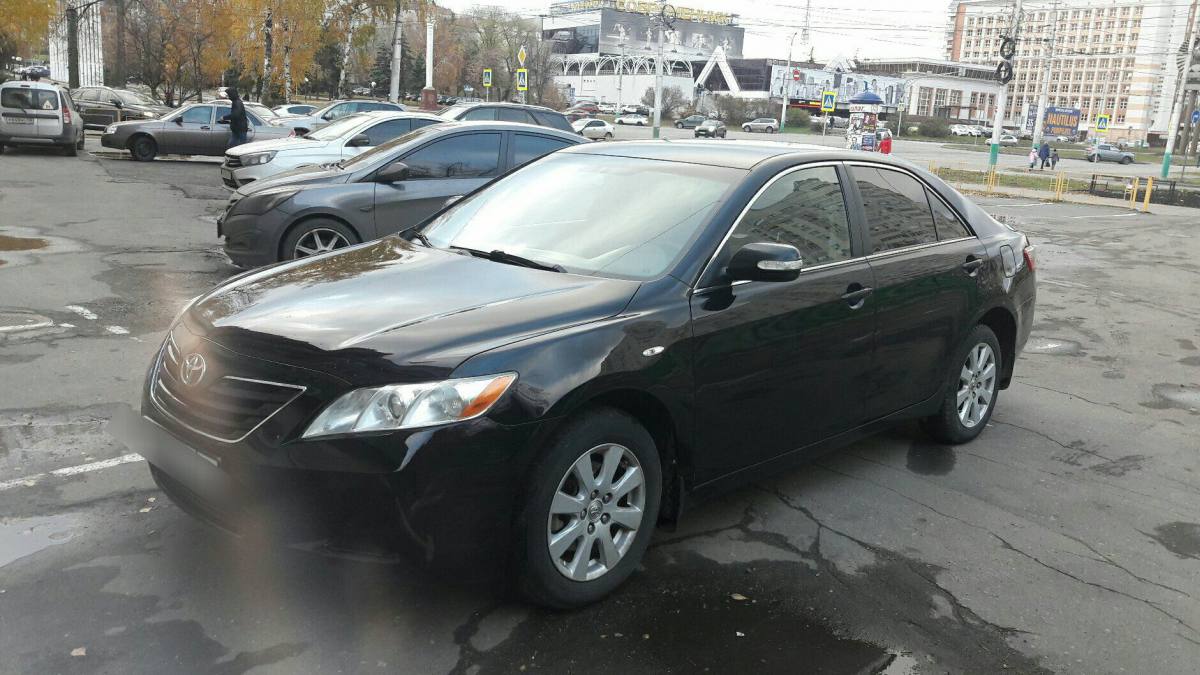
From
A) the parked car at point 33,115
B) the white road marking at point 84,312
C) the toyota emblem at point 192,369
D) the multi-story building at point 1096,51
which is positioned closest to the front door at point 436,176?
the white road marking at point 84,312

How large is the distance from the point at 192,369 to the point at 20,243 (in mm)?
9076

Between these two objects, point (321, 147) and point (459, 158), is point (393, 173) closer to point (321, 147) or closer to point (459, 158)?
point (459, 158)

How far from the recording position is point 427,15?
39.2 m

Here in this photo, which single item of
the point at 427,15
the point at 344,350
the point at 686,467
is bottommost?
the point at 686,467

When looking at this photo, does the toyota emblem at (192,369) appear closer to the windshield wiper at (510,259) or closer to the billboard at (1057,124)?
the windshield wiper at (510,259)

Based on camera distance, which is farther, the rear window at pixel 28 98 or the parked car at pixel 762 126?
the parked car at pixel 762 126

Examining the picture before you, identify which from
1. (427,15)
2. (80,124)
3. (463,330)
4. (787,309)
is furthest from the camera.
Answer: (427,15)

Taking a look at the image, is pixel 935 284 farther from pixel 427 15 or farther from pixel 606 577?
pixel 427 15

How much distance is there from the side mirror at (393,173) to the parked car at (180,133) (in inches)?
582

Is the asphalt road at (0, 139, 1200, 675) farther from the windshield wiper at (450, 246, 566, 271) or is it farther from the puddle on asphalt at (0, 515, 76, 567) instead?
the windshield wiper at (450, 246, 566, 271)

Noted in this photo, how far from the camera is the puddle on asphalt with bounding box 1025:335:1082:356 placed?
8281 millimetres

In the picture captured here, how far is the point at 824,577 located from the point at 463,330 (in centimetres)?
178

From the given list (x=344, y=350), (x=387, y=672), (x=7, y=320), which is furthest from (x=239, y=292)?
(x=7, y=320)

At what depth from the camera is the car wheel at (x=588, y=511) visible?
10.5 ft
